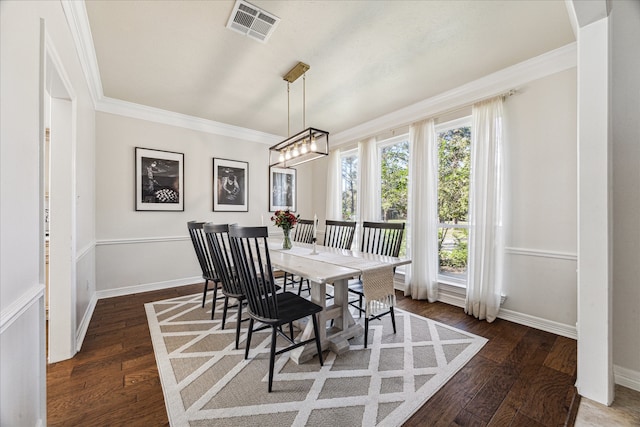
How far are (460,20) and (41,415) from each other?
3550 mm

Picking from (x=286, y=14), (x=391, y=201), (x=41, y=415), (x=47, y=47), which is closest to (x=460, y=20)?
(x=286, y=14)

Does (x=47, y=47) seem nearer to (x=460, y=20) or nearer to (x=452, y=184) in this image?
(x=460, y=20)

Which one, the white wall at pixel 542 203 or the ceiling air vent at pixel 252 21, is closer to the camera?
the ceiling air vent at pixel 252 21

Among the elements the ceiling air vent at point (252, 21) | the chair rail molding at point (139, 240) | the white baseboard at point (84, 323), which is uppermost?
the ceiling air vent at point (252, 21)

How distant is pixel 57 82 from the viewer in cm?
182

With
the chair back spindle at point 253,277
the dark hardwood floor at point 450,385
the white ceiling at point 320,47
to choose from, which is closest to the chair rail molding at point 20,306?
the dark hardwood floor at point 450,385

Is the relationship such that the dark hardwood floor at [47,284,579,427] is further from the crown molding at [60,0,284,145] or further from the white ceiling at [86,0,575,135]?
the white ceiling at [86,0,575,135]

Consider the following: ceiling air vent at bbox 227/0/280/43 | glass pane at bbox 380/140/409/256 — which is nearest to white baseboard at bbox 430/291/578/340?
glass pane at bbox 380/140/409/256

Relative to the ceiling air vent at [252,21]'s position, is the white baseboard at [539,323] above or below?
below

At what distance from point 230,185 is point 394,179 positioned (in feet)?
8.96

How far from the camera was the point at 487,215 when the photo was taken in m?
2.81

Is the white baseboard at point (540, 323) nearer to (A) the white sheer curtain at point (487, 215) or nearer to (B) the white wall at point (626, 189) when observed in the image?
(A) the white sheer curtain at point (487, 215)

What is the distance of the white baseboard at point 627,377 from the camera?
1.65m

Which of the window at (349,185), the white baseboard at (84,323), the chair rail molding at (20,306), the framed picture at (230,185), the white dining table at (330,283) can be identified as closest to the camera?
the chair rail molding at (20,306)
